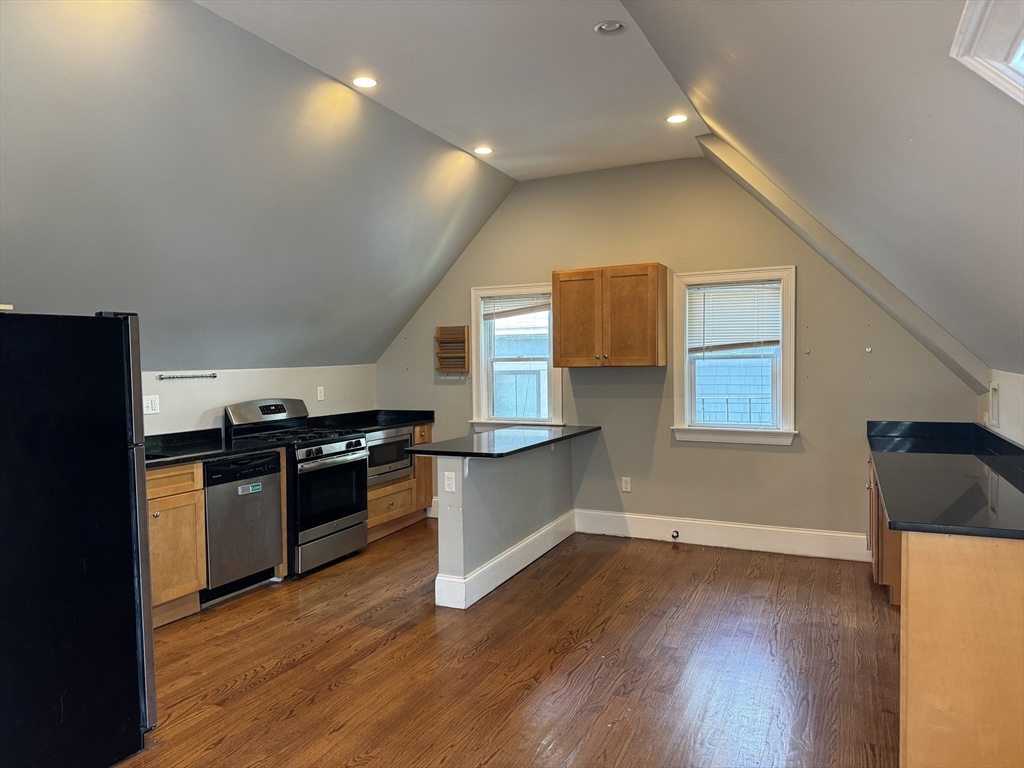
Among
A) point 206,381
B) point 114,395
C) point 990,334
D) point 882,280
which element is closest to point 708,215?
point 882,280

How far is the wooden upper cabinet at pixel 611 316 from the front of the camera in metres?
4.92

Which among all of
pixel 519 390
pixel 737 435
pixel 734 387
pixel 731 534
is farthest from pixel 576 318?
pixel 731 534

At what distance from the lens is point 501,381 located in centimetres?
590

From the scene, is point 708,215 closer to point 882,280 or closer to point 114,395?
point 882,280

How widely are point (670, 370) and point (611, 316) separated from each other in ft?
2.10

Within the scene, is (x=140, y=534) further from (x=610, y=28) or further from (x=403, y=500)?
(x=403, y=500)

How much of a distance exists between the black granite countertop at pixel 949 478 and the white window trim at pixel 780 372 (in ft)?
1.88

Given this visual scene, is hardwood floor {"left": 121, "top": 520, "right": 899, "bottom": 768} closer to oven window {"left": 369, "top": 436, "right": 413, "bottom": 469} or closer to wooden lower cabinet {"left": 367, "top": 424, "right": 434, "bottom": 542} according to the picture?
wooden lower cabinet {"left": 367, "top": 424, "right": 434, "bottom": 542}

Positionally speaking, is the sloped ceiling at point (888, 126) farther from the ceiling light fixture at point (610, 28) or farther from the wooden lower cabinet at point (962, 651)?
the wooden lower cabinet at point (962, 651)

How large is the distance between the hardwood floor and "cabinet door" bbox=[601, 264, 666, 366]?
4.81ft

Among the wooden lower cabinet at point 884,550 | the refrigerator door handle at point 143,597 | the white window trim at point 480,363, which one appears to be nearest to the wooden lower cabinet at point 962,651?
the wooden lower cabinet at point 884,550

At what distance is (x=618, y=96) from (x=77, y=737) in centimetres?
379

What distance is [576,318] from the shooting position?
5141 mm

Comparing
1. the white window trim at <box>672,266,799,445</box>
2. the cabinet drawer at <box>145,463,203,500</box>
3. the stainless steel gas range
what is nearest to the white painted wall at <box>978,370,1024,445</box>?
the white window trim at <box>672,266,799,445</box>
